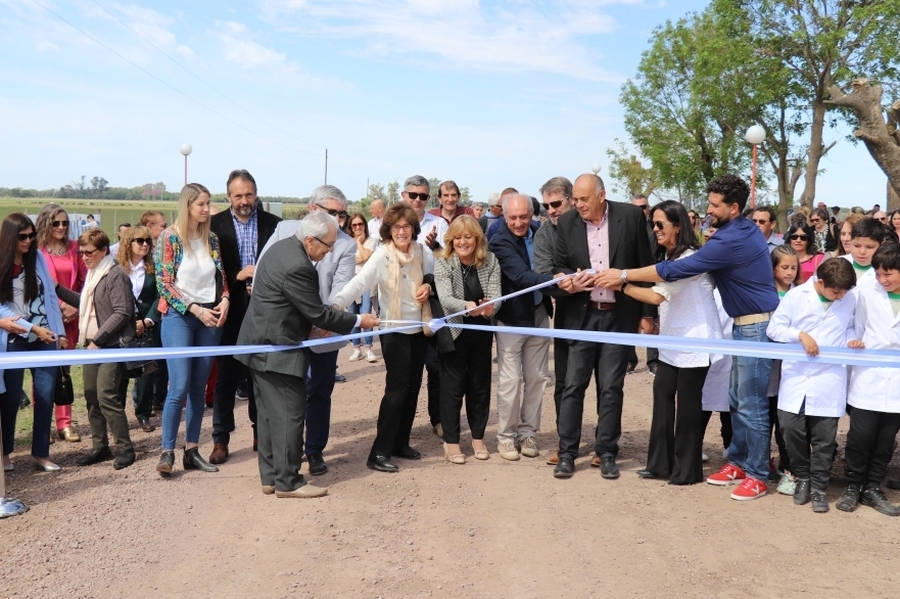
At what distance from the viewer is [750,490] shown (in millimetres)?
5910

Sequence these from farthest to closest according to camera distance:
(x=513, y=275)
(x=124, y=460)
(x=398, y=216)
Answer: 1. (x=513, y=275)
2. (x=124, y=460)
3. (x=398, y=216)

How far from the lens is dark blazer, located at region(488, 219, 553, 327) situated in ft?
22.4

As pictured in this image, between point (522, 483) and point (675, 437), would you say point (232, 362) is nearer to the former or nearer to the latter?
point (522, 483)

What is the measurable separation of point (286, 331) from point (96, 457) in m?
2.38

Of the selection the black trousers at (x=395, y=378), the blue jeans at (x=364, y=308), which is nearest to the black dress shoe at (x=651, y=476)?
the black trousers at (x=395, y=378)

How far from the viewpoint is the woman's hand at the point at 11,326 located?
19.6ft

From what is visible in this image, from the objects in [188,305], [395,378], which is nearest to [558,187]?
[395,378]

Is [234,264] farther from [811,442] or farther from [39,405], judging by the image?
[811,442]

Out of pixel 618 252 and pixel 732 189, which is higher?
pixel 732 189

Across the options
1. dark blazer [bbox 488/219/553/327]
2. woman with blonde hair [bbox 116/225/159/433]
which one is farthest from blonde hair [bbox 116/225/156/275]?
dark blazer [bbox 488/219/553/327]

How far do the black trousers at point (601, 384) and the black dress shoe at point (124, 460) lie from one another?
3.50 m

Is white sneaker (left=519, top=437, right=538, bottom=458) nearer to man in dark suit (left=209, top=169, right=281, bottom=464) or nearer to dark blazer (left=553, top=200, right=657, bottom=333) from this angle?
dark blazer (left=553, top=200, right=657, bottom=333)

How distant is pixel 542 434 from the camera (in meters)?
7.75

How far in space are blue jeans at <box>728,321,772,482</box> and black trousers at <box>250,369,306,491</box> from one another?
3188mm
